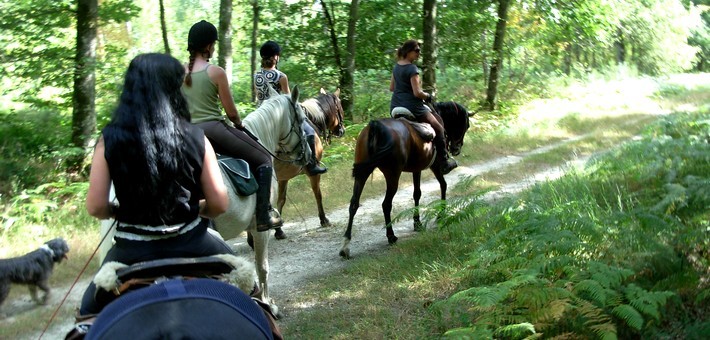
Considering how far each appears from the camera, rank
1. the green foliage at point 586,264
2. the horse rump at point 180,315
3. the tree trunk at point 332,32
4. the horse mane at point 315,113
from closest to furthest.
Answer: the horse rump at point 180,315 → the green foliage at point 586,264 → the horse mane at point 315,113 → the tree trunk at point 332,32

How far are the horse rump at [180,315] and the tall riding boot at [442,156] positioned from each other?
673cm

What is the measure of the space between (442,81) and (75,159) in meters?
15.8

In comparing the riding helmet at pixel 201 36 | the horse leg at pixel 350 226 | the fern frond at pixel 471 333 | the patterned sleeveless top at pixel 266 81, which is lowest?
the horse leg at pixel 350 226

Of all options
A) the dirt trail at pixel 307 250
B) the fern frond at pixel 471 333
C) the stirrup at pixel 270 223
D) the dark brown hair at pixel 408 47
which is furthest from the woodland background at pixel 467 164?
the dark brown hair at pixel 408 47

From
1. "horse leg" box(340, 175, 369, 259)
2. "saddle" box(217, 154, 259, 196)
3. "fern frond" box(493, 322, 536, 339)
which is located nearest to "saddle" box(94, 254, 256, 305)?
"fern frond" box(493, 322, 536, 339)

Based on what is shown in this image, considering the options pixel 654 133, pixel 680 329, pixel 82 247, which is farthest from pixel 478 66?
pixel 680 329

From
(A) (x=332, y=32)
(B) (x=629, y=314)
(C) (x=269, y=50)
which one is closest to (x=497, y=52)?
(A) (x=332, y=32)

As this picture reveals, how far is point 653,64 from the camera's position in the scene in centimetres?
4128

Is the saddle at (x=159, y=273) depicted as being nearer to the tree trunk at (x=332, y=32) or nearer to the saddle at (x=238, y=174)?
the saddle at (x=238, y=174)

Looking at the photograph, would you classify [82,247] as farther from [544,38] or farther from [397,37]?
[544,38]

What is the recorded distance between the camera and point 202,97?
5.16 meters

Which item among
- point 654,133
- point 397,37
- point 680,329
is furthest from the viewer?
point 397,37

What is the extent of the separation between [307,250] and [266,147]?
8.11ft

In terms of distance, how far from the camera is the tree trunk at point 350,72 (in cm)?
1662
